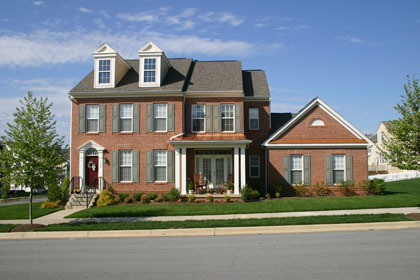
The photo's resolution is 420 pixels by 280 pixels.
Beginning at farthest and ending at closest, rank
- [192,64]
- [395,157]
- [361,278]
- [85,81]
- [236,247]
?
[192,64], [85,81], [395,157], [236,247], [361,278]

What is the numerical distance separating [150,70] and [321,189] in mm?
13144

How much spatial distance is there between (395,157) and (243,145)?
805cm

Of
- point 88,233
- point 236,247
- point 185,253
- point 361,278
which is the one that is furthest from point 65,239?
point 361,278

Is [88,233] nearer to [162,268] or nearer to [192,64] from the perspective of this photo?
[162,268]

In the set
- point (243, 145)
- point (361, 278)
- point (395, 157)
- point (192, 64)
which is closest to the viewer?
point (361, 278)

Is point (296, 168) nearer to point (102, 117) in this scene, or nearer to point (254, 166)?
point (254, 166)

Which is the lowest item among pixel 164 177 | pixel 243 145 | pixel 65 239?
pixel 65 239

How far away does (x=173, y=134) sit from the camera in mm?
21891

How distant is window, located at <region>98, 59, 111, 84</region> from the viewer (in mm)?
22625

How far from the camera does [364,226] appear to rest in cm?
1242

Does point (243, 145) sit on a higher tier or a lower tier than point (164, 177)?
higher

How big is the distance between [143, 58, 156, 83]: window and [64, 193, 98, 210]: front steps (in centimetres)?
798

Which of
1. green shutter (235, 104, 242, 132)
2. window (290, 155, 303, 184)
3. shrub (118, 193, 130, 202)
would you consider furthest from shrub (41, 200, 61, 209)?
window (290, 155, 303, 184)

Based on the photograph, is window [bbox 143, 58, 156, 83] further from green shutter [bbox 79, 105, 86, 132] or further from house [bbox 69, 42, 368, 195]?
green shutter [bbox 79, 105, 86, 132]
